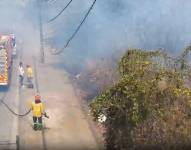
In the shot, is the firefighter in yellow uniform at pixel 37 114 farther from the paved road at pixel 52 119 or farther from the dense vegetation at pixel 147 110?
the dense vegetation at pixel 147 110

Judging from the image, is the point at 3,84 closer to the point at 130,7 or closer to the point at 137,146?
the point at 130,7

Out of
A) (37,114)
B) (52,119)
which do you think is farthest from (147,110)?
(52,119)

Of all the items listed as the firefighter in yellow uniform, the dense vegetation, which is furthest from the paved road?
the dense vegetation

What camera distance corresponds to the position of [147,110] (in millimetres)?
10305

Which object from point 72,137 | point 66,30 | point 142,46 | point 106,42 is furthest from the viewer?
point 66,30

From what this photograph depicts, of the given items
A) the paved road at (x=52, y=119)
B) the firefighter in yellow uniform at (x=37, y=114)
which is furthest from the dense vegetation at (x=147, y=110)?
the firefighter in yellow uniform at (x=37, y=114)

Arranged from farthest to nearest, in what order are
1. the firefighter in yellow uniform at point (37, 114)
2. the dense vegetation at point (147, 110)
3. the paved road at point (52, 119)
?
1. the firefighter in yellow uniform at point (37, 114)
2. the paved road at point (52, 119)
3. the dense vegetation at point (147, 110)

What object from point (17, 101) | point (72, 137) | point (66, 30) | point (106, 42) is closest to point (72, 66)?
point (106, 42)

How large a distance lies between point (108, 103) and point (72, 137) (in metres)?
4.47

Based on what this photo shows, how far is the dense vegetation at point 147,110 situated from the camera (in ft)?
33.6

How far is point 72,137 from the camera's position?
14852 mm

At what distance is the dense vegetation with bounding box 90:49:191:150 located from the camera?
404 inches

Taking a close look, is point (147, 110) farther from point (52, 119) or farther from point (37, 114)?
point (52, 119)

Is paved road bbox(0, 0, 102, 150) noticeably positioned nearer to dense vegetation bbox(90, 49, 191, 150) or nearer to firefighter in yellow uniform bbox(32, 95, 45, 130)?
firefighter in yellow uniform bbox(32, 95, 45, 130)
